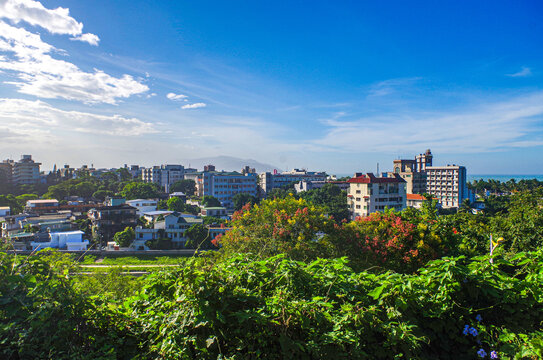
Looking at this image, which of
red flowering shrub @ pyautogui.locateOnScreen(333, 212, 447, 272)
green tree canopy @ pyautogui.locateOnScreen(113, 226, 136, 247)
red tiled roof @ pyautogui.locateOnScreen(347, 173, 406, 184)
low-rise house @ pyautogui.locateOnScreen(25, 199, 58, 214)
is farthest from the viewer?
low-rise house @ pyautogui.locateOnScreen(25, 199, 58, 214)

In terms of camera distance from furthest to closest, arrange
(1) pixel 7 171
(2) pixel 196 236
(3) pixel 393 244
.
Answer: (1) pixel 7 171 < (2) pixel 196 236 < (3) pixel 393 244

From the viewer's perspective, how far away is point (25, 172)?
2261 inches

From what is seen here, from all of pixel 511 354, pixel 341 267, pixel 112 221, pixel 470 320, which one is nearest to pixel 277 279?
pixel 341 267

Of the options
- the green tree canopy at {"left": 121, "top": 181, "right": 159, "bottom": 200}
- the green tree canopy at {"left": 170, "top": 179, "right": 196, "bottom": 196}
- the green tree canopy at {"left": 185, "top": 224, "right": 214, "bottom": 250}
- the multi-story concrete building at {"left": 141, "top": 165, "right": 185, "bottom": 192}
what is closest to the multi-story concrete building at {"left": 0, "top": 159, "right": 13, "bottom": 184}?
the green tree canopy at {"left": 121, "top": 181, "right": 159, "bottom": 200}

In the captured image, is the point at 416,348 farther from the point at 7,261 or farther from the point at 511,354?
the point at 7,261

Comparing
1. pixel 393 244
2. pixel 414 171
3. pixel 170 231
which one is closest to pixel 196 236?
pixel 170 231

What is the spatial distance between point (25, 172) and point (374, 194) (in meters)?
61.0

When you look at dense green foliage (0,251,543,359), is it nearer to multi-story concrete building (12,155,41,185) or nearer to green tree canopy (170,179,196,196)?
green tree canopy (170,179,196,196)

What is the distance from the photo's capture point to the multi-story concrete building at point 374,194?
28.8m

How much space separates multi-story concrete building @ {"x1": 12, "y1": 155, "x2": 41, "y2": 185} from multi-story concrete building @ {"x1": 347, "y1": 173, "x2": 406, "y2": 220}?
58.1m

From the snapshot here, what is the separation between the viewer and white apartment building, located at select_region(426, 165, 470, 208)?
56.2 m

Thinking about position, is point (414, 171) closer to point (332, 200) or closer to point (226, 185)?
point (332, 200)

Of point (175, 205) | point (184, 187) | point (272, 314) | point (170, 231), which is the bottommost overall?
point (170, 231)

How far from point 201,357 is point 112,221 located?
28.5 m
